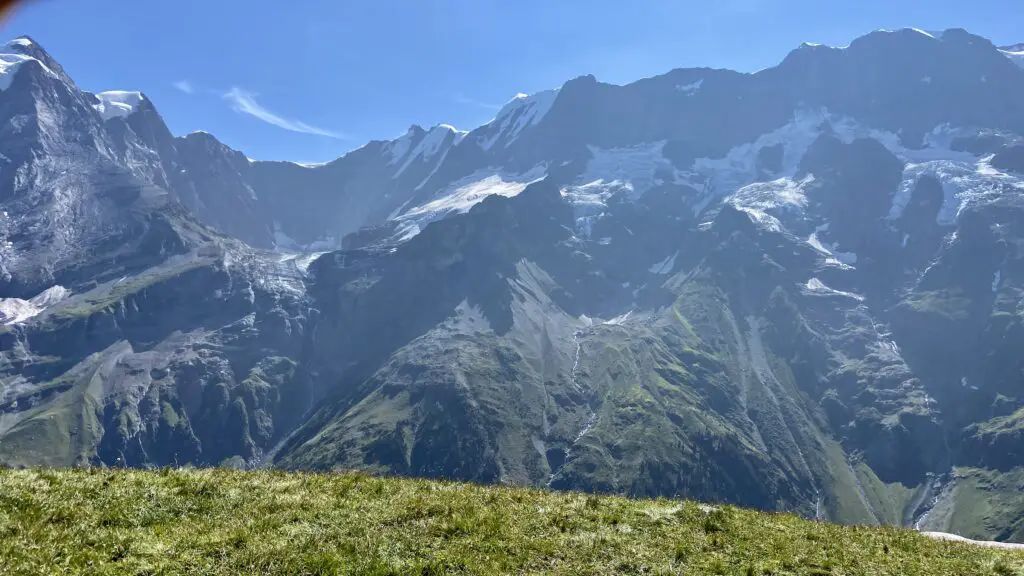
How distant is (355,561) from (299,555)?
55.5 inches

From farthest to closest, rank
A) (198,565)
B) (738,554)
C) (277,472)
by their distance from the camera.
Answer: (277,472) < (738,554) < (198,565)

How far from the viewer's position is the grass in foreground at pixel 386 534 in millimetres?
16781

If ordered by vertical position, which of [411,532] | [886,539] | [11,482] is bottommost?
[886,539]

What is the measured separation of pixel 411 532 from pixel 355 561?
8.44ft

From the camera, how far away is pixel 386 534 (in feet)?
63.0

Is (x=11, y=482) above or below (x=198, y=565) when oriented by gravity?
above

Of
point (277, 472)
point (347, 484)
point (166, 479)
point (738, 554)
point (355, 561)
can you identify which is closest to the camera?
point (355, 561)

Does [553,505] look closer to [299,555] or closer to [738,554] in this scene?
[738,554]

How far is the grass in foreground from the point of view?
55.1 feet

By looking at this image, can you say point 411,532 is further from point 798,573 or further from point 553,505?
point 798,573

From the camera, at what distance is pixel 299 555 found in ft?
56.2

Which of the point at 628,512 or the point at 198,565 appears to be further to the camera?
the point at 628,512

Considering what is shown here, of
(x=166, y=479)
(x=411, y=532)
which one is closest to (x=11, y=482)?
(x=166, y=479)

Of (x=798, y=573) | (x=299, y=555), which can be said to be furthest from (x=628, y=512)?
(x=299, y=555)
